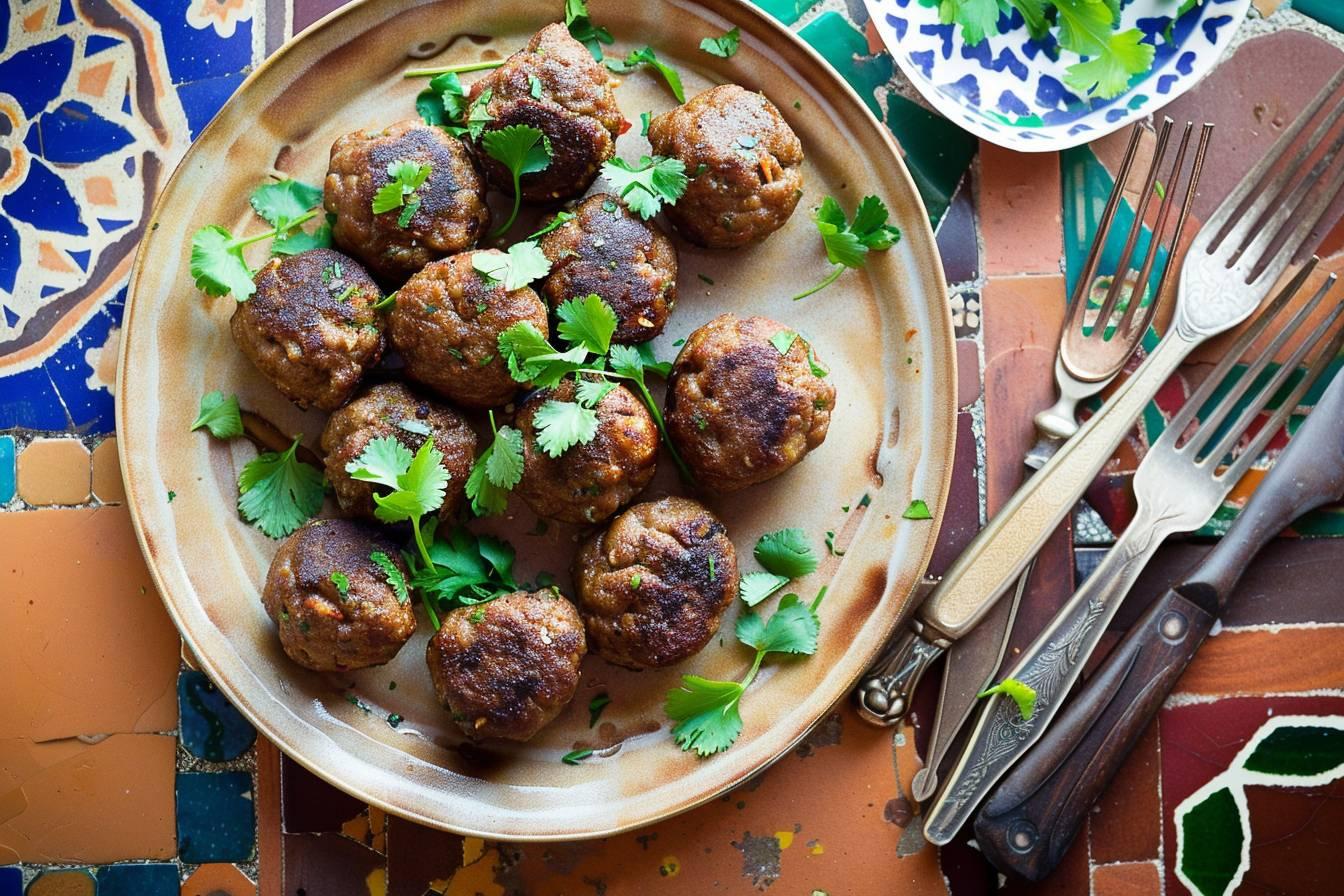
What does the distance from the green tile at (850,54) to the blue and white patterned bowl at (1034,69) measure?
0.11 metres

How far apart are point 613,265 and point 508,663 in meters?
0.99

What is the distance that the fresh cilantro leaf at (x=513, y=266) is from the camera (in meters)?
2.53

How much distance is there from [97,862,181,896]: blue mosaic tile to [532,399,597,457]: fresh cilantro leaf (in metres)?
1.66

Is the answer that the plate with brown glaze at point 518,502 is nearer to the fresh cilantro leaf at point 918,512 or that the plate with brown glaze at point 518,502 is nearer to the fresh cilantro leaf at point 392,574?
the fresh cilantro leaf at point 918,512

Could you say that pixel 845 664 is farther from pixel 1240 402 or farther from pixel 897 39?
pixel 897 39

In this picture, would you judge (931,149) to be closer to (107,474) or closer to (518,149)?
(518,149)

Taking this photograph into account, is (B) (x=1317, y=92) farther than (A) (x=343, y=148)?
Yes

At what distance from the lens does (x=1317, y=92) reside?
3.10 m

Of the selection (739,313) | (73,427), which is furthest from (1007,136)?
(73,427)

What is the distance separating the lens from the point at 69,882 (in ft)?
9.76

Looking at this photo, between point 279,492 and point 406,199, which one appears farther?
point 279,492

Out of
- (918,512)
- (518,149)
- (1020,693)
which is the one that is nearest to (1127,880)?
(1020,693)

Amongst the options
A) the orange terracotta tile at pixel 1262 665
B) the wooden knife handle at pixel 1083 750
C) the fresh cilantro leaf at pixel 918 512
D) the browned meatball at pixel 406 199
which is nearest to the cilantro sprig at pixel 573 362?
the browned meatball at pixel 406 199

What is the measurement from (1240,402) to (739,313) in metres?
1.42
